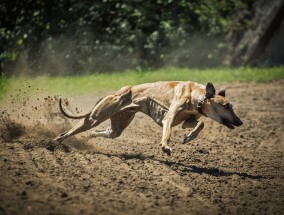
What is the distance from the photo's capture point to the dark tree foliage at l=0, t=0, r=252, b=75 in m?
16.8

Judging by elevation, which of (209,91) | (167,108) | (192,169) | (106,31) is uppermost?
(106,31)

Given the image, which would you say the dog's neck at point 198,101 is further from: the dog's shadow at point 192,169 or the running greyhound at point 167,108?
the dog's shadow at point 192,169

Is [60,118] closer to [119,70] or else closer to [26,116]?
[26,116]

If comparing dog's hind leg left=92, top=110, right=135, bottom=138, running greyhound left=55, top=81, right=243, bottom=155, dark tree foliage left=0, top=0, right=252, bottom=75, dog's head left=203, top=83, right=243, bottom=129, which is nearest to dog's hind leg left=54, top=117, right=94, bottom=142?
running greyhound left=55, top=81, right=243, bottom=155

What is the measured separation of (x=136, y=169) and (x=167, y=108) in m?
1.14

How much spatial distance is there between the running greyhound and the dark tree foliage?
7.65 m

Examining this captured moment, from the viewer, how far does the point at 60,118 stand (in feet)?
33.0

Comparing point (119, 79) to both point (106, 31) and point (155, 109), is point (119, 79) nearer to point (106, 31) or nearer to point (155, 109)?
point (106, 31)

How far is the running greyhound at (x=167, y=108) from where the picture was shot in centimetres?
805

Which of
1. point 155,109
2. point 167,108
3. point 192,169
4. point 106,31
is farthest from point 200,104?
point 106,31

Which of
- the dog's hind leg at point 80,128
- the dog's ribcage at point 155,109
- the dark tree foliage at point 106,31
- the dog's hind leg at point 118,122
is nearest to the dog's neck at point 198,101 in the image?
the dog's ribcage at point 155,109

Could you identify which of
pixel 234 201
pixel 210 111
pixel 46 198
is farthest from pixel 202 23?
pixel 46 198

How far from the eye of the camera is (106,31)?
57.7 ft

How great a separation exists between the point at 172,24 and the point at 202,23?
106 centimetres
